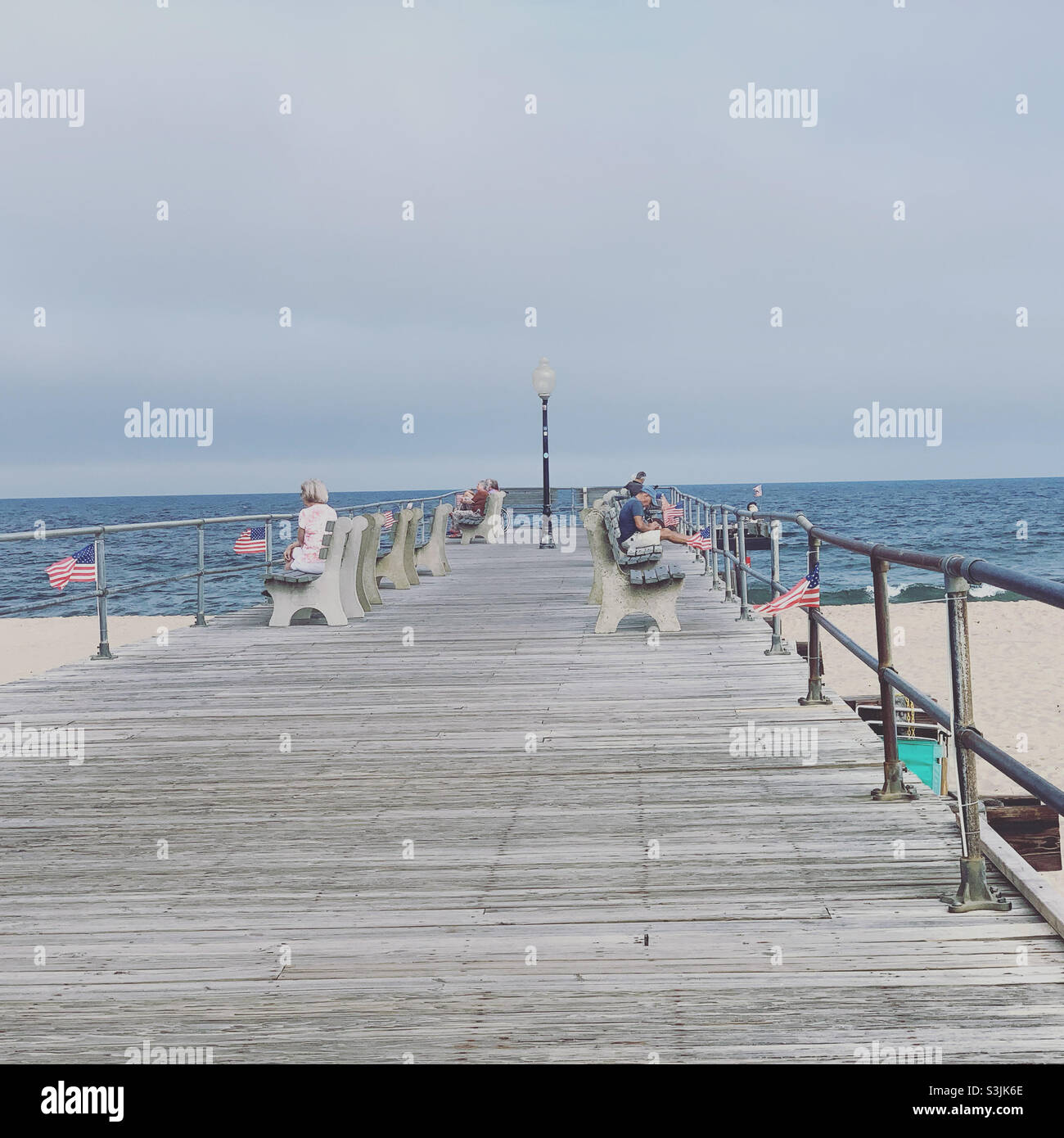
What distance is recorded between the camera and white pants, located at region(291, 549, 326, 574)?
37.6 ft

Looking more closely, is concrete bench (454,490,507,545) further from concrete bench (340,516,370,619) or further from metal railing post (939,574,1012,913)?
metal railing post (939,574,1012,913)

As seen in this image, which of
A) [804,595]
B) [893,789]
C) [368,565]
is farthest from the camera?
[368,565]

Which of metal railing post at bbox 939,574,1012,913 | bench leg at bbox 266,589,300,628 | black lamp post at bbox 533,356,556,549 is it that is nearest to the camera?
metal railing post at bbox 939,574,1012,913

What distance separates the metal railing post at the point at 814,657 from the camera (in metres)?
6.57

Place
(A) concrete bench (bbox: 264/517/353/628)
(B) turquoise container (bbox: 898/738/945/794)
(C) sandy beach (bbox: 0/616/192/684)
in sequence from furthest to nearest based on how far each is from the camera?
(C) sandy beach (bbox: 0/616/192/684)
(A) concrete bench (bbox: 264/517/353/628)
(B) turquoise container (bbox: 898/738/945/794)

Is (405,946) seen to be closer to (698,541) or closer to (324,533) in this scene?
(324,533)

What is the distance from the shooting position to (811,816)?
189 inches

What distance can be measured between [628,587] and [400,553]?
220 inches

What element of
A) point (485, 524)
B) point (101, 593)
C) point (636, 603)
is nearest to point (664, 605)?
point (636, 603)

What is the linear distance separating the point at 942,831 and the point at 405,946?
2273 millimetres

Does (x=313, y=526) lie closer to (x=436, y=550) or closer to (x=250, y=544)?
(x=250, y=544)

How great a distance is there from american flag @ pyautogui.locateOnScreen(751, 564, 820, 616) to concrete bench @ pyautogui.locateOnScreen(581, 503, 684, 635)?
293cm

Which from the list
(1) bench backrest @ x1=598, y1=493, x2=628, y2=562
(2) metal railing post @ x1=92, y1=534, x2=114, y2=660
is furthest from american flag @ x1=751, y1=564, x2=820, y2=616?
(2) metal railing post @ x1=92, y1=534, x2=114, y2=660

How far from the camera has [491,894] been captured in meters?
3.94
